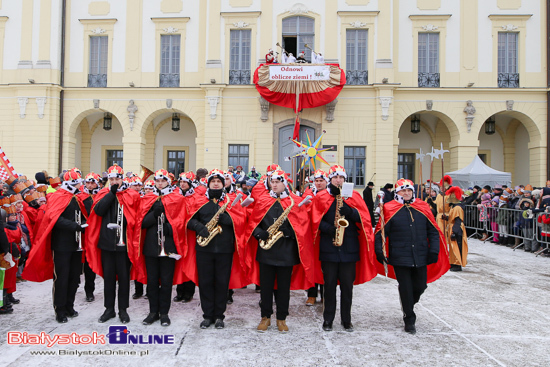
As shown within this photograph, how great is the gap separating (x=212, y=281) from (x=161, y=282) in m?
0.69

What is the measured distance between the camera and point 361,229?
17.1 feet

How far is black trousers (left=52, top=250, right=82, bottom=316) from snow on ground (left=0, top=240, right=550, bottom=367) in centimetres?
25

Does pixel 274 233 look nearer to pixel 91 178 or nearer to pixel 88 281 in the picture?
pixel 91 178

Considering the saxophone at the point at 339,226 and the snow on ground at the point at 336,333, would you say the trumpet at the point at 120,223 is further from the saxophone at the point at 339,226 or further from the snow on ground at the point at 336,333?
the saxophone at the point at 339,226

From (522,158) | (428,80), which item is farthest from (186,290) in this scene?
(522,158)

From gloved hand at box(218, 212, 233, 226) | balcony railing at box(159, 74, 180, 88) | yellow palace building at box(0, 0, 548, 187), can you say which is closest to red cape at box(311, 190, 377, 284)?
gloved hand at box(218, 212, 233, 226)

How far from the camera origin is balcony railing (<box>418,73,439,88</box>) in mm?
19453

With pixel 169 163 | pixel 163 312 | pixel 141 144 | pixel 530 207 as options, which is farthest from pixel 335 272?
pixel 169 163

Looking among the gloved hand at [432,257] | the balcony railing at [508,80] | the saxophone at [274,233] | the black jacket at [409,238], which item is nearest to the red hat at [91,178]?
the saxophone at [274,233]

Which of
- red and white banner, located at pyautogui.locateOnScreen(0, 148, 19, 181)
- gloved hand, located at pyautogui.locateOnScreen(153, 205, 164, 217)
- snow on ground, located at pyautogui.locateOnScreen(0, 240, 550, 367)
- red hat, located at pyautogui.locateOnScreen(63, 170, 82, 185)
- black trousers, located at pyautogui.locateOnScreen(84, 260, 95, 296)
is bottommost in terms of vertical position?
snow on ground, located at pyautogui.locateOnScreen(0, 240, 550, 367)

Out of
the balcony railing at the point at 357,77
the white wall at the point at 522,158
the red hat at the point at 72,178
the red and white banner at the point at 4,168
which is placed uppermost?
the balcony railing at the point at 357,77

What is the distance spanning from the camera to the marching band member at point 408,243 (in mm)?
5016

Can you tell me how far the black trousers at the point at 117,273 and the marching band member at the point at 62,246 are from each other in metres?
0.45

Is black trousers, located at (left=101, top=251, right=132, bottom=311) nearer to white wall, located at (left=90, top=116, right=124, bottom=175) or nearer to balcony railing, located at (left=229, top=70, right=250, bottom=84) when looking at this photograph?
balcony railing, located at (left=229, top=70, right=250, bottom=84)
